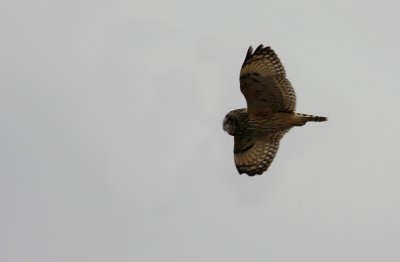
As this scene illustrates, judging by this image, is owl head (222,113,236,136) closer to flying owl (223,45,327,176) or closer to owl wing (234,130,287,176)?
flying owl (223,45,327,176)

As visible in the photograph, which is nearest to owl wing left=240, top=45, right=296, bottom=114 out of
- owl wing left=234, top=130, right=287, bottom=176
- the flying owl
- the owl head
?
the flying owl

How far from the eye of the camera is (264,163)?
33.4 meters

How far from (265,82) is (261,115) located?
105cm

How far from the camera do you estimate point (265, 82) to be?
31922mm

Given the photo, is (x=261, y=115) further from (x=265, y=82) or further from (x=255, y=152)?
(x=255, y=152)

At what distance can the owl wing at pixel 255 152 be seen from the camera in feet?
110

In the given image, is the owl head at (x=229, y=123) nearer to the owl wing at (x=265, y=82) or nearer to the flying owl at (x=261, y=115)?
the flying owl at (x=261, y=115)

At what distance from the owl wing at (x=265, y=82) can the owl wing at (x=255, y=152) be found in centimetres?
127

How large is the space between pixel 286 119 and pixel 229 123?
4.47ft

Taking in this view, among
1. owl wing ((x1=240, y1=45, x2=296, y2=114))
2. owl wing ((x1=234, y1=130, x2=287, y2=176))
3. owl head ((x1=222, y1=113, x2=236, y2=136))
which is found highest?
owl wing ((x1=240, y1=45, x2=296, y2=114))

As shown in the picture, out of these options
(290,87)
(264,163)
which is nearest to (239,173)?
(264,163)

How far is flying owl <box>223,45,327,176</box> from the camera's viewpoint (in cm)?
3181

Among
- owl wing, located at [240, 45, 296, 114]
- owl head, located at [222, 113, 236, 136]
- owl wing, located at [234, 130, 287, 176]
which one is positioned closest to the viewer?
owl wing, located at [240, 45, 296, 114]

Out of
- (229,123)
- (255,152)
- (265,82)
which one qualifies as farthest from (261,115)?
(255,152)
